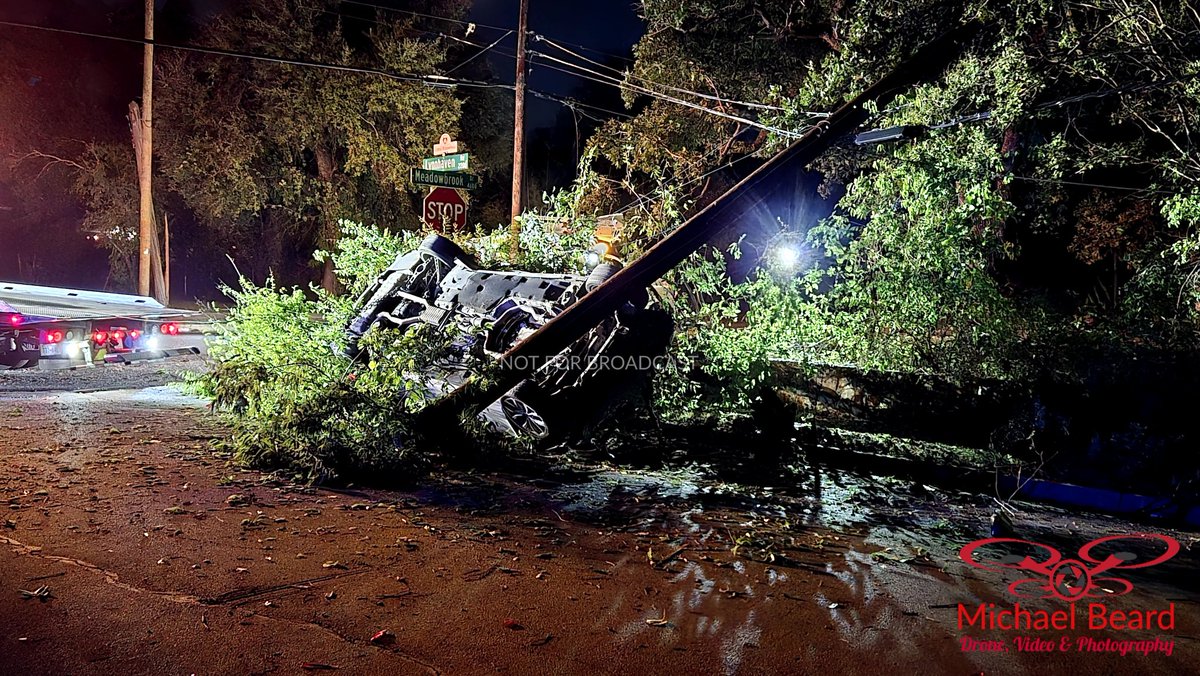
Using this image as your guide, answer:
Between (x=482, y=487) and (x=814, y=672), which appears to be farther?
(x=482, y=487)

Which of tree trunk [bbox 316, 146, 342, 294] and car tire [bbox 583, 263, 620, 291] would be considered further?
tree trunk [bbox 316, 146, 342, 294]

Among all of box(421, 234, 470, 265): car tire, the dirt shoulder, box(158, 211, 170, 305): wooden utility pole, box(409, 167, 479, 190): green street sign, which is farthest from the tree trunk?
the dirt shoulder

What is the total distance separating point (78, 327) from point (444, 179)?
5.72 m

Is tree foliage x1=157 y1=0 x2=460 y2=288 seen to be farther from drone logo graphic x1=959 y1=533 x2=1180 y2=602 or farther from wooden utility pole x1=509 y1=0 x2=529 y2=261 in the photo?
drone logo graphic x1=959 y1=533 x2=1180 y2=602

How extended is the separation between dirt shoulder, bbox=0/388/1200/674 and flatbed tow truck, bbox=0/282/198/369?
15.8 feet

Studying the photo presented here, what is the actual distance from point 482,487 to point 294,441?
168 cm

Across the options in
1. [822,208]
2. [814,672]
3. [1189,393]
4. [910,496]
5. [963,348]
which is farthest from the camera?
[822,208]

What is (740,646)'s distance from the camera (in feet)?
12.7

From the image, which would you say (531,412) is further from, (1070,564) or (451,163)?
(451,163)

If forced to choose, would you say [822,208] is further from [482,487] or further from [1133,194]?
[482,487]

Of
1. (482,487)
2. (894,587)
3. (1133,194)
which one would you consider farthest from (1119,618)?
(1133,194)

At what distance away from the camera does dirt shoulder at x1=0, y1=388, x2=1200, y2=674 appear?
142 inches

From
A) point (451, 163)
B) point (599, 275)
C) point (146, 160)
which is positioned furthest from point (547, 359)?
point (146, 160)

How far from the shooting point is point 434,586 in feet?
14.4
